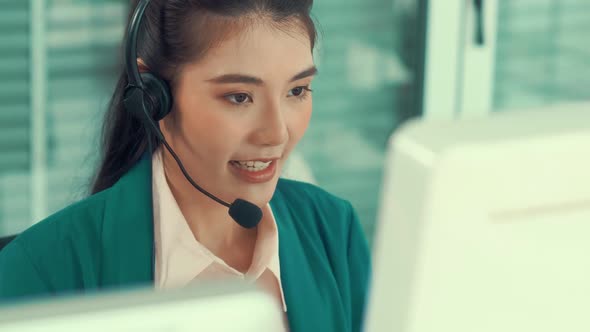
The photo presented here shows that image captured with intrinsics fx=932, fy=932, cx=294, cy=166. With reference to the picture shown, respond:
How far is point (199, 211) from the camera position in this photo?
4.15 ft

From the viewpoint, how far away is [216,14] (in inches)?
47.5

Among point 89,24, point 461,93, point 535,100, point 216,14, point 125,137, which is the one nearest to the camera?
point 216,14

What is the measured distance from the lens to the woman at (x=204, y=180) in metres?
1.17

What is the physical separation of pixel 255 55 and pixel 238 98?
6cm

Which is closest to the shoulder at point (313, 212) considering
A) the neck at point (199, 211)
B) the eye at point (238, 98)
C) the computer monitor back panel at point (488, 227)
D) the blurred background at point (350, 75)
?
the neck at point (199, 211)

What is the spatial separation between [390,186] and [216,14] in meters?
0.89

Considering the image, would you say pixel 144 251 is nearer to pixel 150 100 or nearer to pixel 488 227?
pixel 150 100

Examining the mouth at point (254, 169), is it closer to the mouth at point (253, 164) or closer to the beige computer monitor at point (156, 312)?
the mouth at point (253, 164)

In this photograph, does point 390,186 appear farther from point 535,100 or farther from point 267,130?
point 535,100

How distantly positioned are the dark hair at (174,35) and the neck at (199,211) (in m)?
0.06

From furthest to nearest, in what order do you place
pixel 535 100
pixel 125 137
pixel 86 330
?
1. pixel 535 100
2. pixel 125 137
3. pixel 86 330

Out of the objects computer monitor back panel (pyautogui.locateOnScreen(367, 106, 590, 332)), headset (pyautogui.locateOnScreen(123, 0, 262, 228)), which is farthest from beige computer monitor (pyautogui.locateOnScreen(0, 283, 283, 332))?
headset (pyautogui.locateOnScreen(123, 0, 262, 228))

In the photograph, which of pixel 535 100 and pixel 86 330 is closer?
pixel 86 330

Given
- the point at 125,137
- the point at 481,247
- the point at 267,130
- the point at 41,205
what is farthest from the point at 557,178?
the point at 41,205
